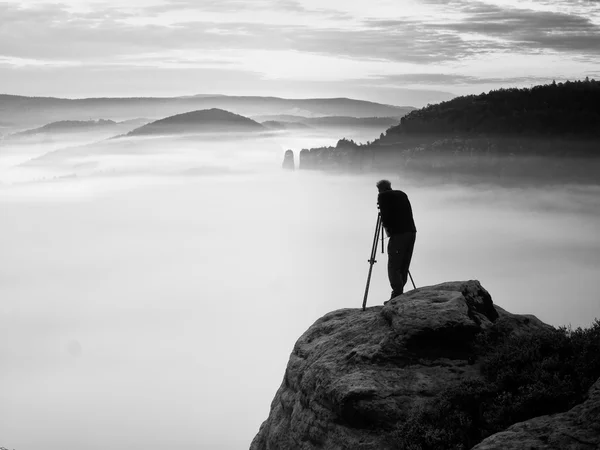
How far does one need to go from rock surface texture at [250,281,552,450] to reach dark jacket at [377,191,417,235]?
1429 mm

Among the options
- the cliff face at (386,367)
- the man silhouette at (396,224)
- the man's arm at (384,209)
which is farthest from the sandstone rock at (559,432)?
the man's arm at (384,209)

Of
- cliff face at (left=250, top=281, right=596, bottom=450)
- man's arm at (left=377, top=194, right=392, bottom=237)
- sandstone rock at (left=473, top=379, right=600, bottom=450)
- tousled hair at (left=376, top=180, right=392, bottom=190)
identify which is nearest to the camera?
sandstone rock at (left=473, top=379, right=600, bottom=450)

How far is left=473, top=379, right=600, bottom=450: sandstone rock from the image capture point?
909 centimetres

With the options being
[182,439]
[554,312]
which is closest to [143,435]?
[182,439]

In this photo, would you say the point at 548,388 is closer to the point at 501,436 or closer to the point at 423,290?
the point at 501,436

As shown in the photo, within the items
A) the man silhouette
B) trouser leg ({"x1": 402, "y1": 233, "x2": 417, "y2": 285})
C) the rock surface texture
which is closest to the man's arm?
the man silhouette

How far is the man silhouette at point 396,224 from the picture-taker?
15156mm

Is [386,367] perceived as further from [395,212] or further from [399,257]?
[395,212]

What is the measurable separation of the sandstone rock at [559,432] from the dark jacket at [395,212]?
233 inches

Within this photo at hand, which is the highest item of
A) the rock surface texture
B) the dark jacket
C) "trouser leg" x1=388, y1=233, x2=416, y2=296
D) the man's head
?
the man's head

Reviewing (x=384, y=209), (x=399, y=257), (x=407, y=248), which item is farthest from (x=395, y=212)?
(x=399, y=257)

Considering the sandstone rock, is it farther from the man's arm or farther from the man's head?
the man's head

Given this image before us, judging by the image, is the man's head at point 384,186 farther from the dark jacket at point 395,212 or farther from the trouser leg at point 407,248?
the trouser leg at point 407,248

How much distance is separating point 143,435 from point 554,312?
120m
